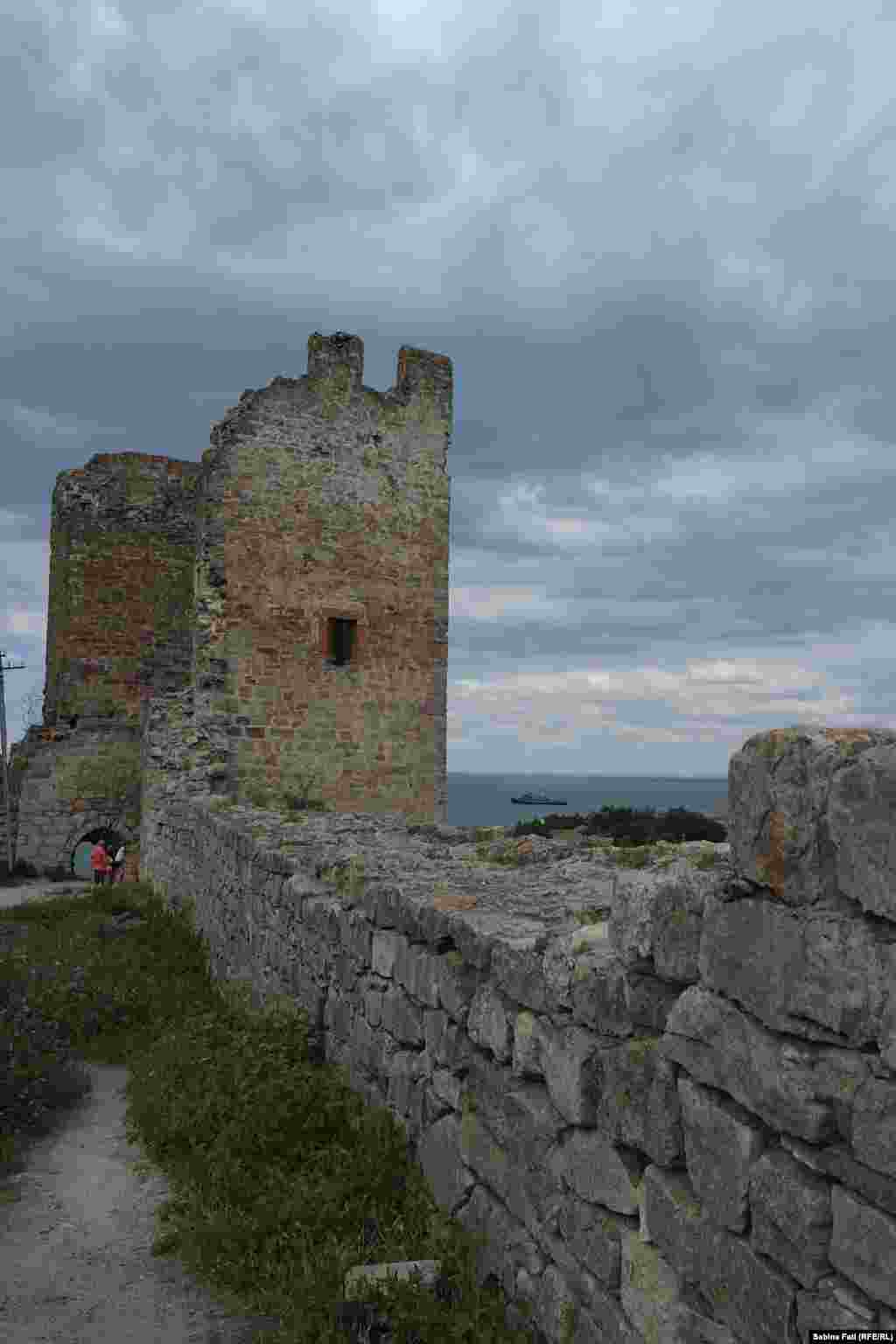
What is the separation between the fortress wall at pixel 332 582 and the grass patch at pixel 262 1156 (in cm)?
659

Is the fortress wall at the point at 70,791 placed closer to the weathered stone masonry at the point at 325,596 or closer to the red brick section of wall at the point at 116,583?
the red brick section of wall at the point at 116,583

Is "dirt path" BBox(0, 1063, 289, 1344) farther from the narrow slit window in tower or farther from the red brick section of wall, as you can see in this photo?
the red brick section of wall

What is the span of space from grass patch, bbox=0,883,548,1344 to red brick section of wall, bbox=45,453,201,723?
12118mm

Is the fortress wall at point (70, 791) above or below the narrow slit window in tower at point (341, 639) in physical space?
below

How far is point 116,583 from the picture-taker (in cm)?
2003

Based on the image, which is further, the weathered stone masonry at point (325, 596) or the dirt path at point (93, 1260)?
the weathered stone masonry at point (325, 596)

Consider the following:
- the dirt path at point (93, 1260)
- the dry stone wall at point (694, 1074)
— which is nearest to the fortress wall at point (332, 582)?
the dirt path at point (93, 1260)

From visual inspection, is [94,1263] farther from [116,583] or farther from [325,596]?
[116,583]

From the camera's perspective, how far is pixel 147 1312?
3.81 meters

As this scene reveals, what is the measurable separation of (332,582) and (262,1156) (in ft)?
36.5

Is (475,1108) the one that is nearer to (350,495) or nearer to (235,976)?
(235,976)

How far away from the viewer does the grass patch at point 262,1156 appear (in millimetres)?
3422

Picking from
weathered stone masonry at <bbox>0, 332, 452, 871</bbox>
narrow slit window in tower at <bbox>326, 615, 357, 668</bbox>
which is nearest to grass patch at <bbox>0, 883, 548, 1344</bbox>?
weathered stone masonry at <bbox>0, 332, 452, 871</bbox>

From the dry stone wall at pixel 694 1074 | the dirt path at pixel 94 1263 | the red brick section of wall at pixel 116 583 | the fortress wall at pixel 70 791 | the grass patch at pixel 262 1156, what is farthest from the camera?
the red brick section of wall at pixel 116 583
